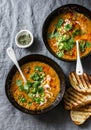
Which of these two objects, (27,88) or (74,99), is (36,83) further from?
(74,99)

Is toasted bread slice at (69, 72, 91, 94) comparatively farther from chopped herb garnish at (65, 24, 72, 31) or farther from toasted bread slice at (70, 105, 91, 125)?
chopped herb garnish at (65, 24, 72, 31)

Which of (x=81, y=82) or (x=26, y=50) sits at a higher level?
(x=26, y=50)

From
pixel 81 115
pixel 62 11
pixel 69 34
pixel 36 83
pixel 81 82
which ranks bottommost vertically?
pixel 81 115

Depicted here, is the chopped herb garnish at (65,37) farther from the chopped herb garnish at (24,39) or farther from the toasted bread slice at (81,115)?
the toasted bread slice at (81,115)

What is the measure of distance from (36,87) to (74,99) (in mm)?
218

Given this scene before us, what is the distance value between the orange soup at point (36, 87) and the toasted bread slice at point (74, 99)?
6cm

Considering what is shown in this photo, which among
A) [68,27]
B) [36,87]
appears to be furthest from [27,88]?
[68,27]

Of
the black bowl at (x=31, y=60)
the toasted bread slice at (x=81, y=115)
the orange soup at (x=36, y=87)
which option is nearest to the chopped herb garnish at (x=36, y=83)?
the orange soup at (x=36, y=87)

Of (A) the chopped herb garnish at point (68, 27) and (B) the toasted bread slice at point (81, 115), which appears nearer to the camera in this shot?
(B) the toasted bread slice at point (81, 115)

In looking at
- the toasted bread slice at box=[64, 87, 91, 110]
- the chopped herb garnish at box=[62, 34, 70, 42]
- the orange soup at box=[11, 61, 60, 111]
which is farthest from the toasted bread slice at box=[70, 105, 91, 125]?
the chopped herb garnish at box=[62, 34, 70, 42]

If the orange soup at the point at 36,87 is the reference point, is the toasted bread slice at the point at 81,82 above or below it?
below

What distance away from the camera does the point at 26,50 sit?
2.94 m

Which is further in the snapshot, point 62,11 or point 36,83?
point 62,11

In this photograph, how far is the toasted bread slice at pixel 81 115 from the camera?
9.15 feet
